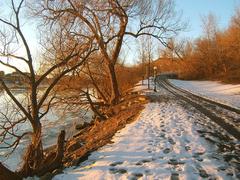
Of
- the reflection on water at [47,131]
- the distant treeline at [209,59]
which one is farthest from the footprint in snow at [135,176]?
the distant treeline at [209,59]

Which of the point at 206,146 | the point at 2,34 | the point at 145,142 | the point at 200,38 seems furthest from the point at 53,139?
the point at 200,38

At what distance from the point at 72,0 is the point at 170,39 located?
8824mm

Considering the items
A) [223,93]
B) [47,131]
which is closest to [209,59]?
[223,93]

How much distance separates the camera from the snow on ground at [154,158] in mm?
6945

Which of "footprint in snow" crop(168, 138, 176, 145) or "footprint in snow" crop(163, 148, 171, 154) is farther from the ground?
"footprint in snow" crop(168, 138, 176, 145)

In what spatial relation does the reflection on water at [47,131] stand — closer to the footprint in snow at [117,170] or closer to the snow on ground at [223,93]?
the footprint in snow at [117,170]

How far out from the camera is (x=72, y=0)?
1786 cm

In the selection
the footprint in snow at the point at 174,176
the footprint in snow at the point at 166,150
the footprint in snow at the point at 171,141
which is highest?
the footprint in snow at the point at 171,141

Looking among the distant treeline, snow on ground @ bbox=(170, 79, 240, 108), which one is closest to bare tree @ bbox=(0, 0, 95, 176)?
snow on ground @ bbox=(170, 79, 240, 108)

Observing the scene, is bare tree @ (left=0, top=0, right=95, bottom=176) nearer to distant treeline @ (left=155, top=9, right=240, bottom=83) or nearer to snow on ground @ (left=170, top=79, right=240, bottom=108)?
snow on ground @ (left=170, top=79, right=240, bottom=108)

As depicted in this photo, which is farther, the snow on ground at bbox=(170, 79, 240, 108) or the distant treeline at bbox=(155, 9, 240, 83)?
the distant treeline at bbox=(155, 9, 240, 83)

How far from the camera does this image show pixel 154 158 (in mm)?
7980

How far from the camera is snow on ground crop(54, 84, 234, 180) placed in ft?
22.8

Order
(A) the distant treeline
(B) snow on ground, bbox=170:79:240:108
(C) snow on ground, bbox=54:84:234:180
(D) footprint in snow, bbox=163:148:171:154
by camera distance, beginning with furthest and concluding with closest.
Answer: (A) the distant treeline < (B) snow on ground, bbox=170:79:240:108 < (D) footprint in snow, bbox=163:148:171:154 < (C) snow on ground, bbox=54:84:234:180
